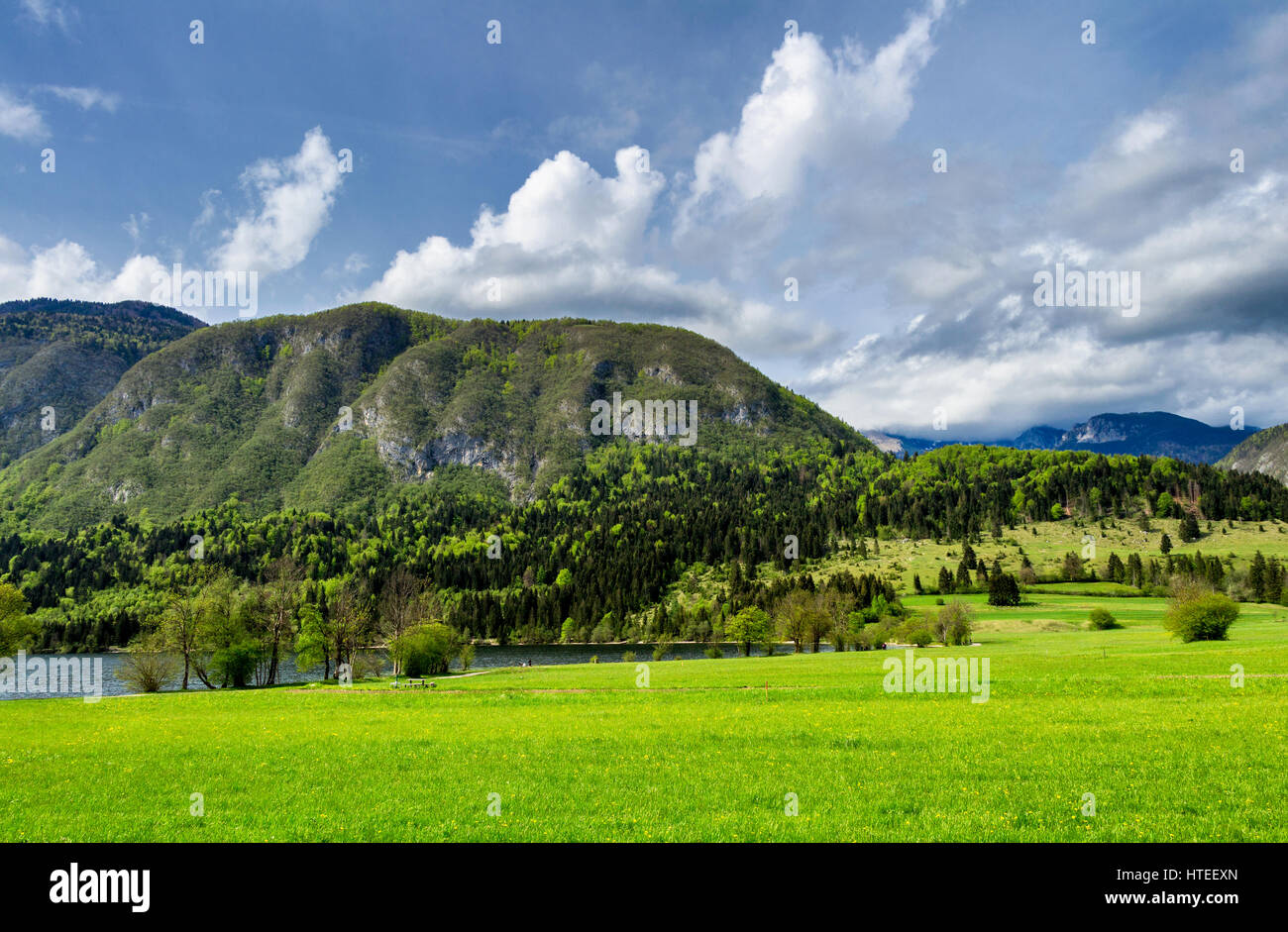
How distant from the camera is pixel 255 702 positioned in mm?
45156

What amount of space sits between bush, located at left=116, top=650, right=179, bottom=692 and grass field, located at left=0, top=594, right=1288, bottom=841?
34176 millimetres

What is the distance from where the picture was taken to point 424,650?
8281 cm

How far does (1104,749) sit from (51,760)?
35719 millimetres

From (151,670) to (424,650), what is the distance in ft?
91.6

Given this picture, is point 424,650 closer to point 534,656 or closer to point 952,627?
point 952,627

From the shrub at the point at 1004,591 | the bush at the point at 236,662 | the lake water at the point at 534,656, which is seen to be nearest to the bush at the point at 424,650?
the bush at the point at 236,662

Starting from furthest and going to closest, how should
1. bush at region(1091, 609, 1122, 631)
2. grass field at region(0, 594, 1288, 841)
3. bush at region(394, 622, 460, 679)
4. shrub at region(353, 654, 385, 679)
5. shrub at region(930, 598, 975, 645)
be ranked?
bush at region(1091, 609, 1122, 631), shrub at region(930, 598, 975, 645), shrub at region(353, 654, 385, 679), bush at region(394, 622, 460, 679), grass field at region(0, 594, 1288, 841)

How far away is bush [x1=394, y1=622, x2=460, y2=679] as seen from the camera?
81.6 metres

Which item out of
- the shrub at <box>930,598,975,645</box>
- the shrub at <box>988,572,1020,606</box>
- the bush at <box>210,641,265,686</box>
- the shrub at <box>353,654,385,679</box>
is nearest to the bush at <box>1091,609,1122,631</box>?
the shrub at <box>930,598,975,645</box>

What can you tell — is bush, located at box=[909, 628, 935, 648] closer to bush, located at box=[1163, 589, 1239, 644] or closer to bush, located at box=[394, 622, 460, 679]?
bush, located at box=[1163, 589, 1239, 644]

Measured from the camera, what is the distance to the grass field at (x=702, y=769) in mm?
13719
